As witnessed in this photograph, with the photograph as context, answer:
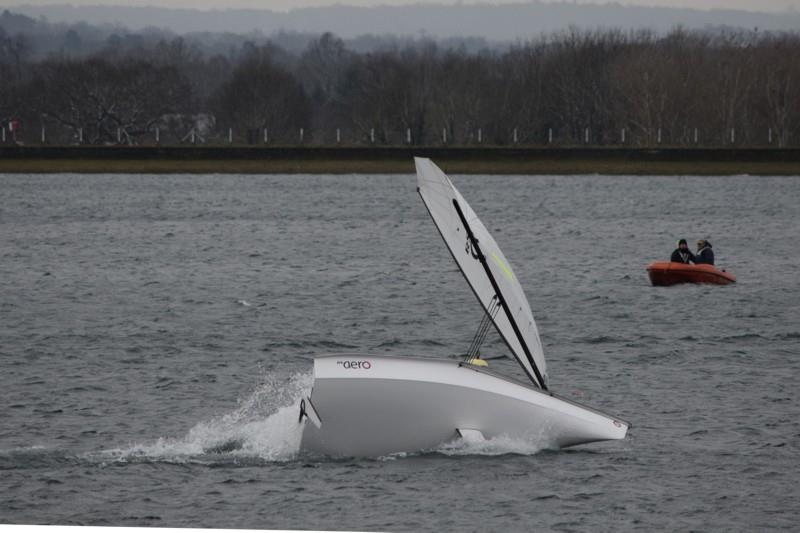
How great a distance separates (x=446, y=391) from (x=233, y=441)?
3.42 metres

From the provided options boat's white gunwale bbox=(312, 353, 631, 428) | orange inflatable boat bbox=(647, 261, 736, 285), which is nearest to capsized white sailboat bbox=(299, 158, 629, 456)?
boat's white gunwale bbox=(312, 353, 631, 428)

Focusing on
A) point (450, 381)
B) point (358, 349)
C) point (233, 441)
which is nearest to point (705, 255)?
point (358, 349)

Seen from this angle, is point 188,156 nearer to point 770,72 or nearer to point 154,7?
point 770,72

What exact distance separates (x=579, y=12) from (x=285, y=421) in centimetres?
728

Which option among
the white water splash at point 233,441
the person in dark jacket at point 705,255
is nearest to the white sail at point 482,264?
the white water splash at point 233,441

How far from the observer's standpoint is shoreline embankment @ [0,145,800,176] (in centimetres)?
8225

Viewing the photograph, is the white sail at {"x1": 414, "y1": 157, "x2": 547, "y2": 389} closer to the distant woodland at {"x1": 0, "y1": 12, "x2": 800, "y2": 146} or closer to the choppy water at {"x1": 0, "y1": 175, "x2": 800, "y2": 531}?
the choppy water at {"x1": 0, "y1": 175, "x2": 800, "y2": 531}

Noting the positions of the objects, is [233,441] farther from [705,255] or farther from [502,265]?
[705,255]

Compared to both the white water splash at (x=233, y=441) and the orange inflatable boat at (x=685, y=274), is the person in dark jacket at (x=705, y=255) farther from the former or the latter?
the white water splash at (x=233, y=441)

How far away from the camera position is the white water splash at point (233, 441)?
1694 cm

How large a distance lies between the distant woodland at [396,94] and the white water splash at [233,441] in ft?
60.1

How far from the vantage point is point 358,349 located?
1025 inches

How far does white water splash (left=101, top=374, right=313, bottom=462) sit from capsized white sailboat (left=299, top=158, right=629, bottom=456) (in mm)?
818

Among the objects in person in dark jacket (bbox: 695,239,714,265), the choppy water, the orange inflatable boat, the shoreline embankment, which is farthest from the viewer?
the shoreline embankment
